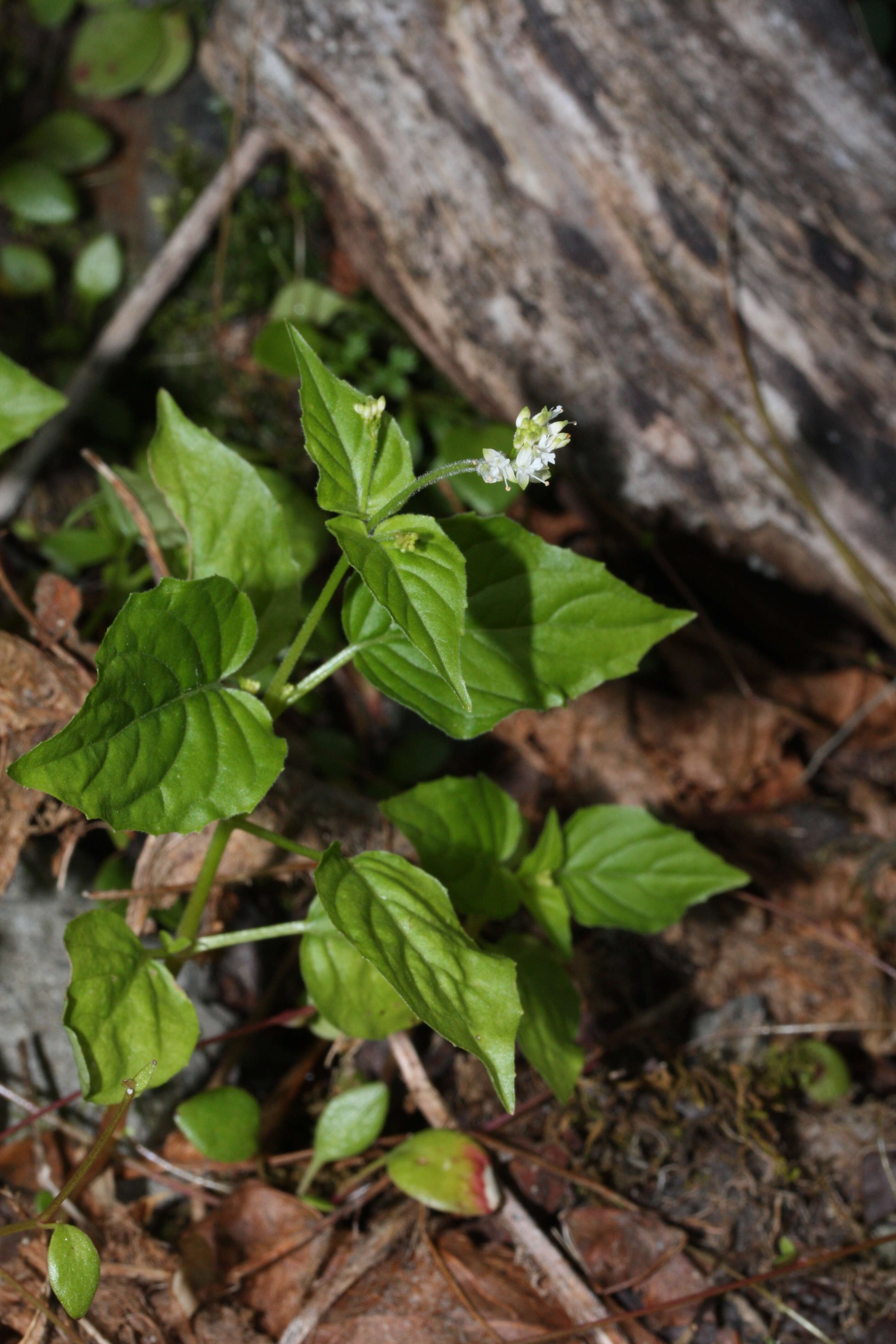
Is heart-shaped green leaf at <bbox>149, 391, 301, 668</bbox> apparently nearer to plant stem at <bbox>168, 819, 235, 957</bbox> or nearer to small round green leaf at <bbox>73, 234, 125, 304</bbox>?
plant stem at <bbox>168, 819, 235, 957</bbox>

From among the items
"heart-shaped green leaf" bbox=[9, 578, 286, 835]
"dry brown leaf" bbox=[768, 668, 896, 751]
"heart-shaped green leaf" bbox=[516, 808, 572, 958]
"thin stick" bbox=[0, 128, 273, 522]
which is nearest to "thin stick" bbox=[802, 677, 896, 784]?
"dry brown leaf" bbox=[768, 668, 896, 751]

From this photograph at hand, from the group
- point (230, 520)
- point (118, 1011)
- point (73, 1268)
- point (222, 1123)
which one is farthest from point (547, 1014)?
point (230, 520)

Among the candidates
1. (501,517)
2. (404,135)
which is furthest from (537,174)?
(501,517)

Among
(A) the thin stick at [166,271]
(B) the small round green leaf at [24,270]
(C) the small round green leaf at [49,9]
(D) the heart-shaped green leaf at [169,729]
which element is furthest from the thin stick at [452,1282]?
(C) the small round green leaf at [49,9]

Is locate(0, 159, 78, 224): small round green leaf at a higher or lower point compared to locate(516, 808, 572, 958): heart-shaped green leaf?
lower

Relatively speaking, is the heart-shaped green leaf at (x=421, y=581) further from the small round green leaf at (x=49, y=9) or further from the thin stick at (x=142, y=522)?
the small round green leaf at (x=49, y=9)

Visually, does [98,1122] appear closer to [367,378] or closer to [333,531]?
[333,531]
